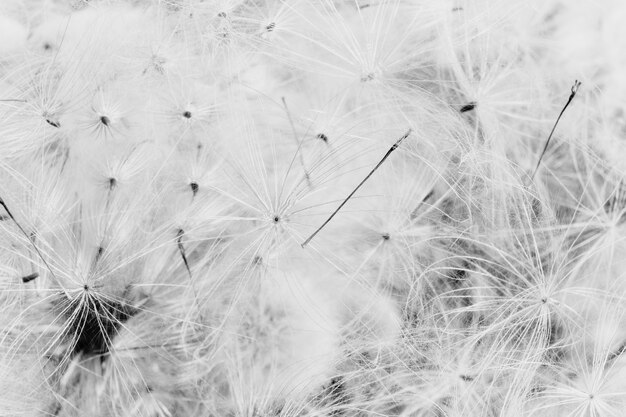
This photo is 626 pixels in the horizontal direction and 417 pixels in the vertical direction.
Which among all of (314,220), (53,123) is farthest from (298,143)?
(53,123)

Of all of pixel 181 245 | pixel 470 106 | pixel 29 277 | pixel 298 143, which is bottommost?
pixel 29 277

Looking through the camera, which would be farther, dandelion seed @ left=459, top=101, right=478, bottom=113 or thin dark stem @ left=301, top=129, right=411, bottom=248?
dandelion seed @ left=459, top=101, right=478, bottom=113

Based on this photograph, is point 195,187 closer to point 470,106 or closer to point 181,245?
point 181,245

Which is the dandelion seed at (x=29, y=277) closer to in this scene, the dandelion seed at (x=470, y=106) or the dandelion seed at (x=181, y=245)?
the dandelion seed at (x=181, y=245)

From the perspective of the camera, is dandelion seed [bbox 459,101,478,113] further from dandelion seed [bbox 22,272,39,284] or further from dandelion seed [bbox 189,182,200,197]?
dandelion seed [bbox 22,272,39,284]

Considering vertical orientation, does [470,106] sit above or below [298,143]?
above

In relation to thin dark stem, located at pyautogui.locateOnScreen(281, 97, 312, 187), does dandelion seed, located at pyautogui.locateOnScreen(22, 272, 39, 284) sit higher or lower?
lower

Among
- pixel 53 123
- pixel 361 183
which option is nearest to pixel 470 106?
pixel 361 183

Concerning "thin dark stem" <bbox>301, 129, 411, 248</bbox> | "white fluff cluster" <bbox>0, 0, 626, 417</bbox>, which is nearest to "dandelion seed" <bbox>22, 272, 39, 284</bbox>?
"white fluff cluster" <bbox>0, 0, 626, 417</bbox>

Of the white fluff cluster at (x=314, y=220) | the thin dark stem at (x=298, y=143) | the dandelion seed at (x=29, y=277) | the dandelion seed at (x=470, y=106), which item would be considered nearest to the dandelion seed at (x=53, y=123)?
the white fluff cluster at (x=314, y=220)
